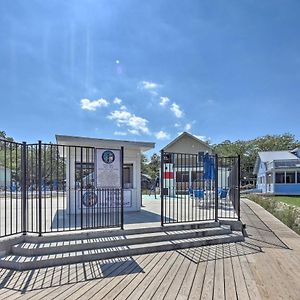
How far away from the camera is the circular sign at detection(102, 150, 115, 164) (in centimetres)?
660

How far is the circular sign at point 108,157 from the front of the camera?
660 centimetres

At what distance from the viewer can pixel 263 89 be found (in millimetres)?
17781

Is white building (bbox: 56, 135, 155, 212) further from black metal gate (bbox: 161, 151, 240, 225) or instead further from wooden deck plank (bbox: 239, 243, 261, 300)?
wooden deck plank (bbox: 239, 243, 261, 300)

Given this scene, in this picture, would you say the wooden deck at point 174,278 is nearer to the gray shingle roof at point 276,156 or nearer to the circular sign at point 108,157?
the circular sign at point 108,157

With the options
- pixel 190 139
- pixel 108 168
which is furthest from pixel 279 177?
pixel 108 168

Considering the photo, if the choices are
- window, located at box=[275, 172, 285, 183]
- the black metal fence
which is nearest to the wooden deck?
the black metal fence

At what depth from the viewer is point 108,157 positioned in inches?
261

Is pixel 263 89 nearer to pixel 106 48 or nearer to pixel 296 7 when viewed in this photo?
pixel 296 7

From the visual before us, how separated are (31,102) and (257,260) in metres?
16.9

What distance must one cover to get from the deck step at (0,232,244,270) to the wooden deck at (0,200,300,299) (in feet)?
0.54

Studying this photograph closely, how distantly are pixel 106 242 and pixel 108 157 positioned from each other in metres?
1.91

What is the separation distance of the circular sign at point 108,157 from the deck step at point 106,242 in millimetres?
1689

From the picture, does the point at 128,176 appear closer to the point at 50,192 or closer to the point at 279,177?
the point at 50,192

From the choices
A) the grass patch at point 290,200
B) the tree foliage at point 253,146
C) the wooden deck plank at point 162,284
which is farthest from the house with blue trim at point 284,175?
the wooden deck plank at point 162,284
